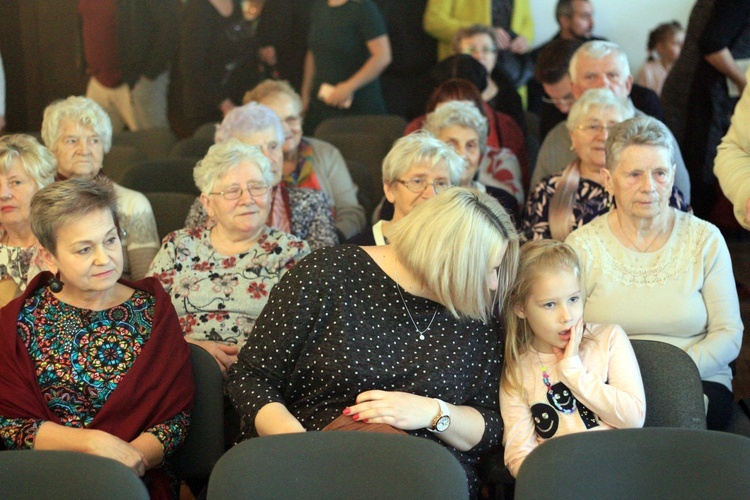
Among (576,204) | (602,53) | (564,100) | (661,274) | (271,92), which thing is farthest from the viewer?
(564,100)

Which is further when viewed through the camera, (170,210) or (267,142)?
(170,210)

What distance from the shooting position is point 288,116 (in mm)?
4082

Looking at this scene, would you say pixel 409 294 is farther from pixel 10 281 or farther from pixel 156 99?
pixel 156 99

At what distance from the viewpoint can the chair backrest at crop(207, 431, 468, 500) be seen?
5.74ft

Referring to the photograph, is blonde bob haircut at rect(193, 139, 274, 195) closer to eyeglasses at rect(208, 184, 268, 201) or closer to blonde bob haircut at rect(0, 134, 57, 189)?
eyeglasses at rect(208, 184, 268, 201)

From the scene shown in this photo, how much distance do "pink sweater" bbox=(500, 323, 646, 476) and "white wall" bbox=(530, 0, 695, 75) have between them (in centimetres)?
466

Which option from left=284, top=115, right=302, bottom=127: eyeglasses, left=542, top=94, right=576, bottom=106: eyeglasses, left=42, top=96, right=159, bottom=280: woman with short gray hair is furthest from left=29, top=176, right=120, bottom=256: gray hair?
left=542, top=94, right=576, bottom=106: eyeglasses

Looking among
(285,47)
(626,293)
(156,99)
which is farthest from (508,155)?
(156,99)

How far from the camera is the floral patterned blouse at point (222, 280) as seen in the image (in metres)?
2.86

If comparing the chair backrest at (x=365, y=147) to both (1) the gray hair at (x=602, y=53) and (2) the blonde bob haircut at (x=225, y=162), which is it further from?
(2) the blonde bob haircut at (x=225, y=162)

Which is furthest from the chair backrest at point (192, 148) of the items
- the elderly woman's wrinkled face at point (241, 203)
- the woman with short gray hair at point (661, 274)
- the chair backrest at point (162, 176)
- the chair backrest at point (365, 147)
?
the woman with short gray hair at point (661, 274)

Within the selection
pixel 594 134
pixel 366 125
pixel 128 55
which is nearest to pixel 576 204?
pixel 594 134

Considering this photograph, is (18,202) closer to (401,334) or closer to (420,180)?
(420,180)

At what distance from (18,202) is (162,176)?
128cm
